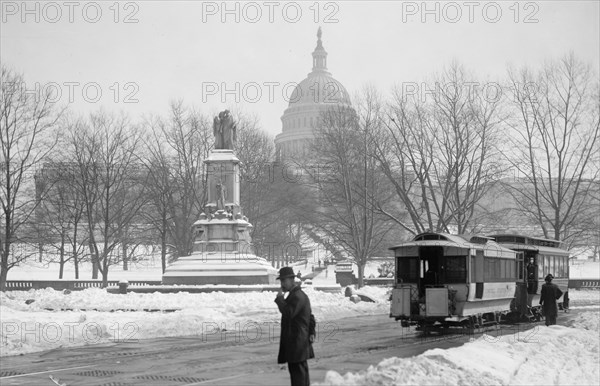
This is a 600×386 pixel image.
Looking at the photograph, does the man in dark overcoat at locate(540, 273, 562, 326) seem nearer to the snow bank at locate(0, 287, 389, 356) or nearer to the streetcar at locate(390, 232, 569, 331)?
the streetcar at locate(390, 232, 569, 331)

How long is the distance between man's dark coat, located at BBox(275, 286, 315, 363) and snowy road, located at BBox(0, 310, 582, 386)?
3042mm

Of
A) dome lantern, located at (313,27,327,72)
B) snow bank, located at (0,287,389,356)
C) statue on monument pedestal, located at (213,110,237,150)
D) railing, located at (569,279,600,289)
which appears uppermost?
dome lantern, located at (313,27,327,72)

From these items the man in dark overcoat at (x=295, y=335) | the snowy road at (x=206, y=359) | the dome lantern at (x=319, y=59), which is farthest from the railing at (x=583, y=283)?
the dome lantern at (x=319, y=59)

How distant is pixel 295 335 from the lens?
9805 millimetres

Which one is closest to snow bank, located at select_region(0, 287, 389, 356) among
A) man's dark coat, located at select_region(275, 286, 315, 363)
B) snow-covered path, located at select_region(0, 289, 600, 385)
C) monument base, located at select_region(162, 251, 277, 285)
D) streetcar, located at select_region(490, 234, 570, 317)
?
snow-covered path, located at select_region(0, 289, 600, 385)

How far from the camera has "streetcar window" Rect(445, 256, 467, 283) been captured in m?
22.4

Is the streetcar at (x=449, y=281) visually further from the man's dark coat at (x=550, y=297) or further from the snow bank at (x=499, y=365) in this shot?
the snow bank at (x=499, y=365)

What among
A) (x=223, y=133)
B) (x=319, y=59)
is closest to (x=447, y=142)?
(x=223, y=133)

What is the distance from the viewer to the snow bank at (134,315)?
20.4 metres

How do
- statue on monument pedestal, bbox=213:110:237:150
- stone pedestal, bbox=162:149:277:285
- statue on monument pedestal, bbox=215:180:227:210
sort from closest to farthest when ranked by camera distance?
stone pedestal, bbox=162:149:277:285 → statue on monument pedestal, bbox=215:180:227:210 → statue on monument pedestal, bbox=213:110:237:150

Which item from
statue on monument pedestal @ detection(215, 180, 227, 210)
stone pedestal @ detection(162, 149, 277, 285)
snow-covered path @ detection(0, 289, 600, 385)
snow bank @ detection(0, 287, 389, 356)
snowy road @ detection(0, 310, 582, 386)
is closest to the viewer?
snow-covered path @ detection(0, 289, 600, 385)

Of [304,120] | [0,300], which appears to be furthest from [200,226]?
[304,120]

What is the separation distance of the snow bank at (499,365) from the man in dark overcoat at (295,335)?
37.1 inches

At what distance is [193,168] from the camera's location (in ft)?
194
